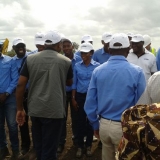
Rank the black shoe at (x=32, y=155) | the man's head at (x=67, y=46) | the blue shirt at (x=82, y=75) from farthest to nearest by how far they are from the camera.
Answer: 1. the man's head at (x=67, y=46)
2. the blue shirt at (x=82, y=75)
3. the black shoe at (x=32, y=155)

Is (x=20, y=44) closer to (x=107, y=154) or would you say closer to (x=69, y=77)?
(x=69, y=77)

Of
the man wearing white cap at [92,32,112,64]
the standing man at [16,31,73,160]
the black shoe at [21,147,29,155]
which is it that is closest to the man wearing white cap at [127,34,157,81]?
the man wearing white cap at [92,32,112,64]

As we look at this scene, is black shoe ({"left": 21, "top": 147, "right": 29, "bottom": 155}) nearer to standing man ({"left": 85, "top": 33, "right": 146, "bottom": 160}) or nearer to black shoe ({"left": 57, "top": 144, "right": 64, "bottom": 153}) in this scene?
black shoe ({"left": 57, "top": 144, "right": 64, "bottom": 153})

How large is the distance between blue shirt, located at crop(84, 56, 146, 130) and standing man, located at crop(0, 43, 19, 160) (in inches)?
82.7

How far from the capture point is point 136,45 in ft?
15.7

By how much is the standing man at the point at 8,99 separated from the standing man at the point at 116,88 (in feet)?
6.79

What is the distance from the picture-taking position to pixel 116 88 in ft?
9.08

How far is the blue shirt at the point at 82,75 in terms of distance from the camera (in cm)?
465

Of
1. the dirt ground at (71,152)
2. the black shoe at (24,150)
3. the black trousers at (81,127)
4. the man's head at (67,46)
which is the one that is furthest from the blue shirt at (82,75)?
the black shoe at (24,150)

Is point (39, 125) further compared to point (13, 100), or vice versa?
point (13, 100)

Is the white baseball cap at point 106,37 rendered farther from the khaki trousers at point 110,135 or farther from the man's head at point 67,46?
the khaki trousers at point 110,135

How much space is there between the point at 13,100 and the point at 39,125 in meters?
1.23

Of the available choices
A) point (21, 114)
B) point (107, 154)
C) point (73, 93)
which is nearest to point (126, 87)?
point (107, 154)

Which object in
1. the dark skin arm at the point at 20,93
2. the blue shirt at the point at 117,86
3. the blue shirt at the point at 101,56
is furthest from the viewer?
the blue shirt at the point at 101,56
